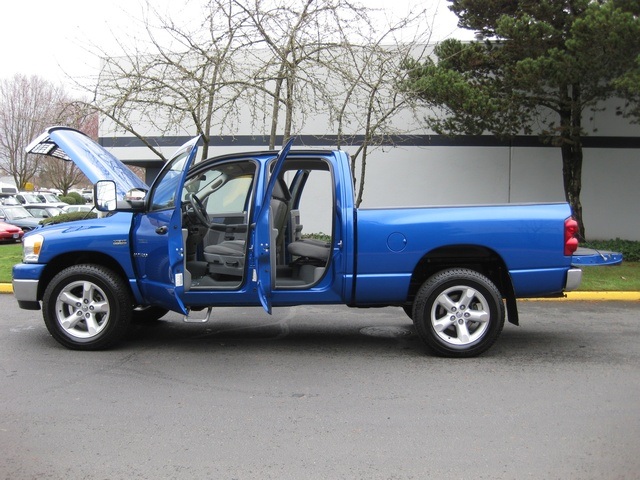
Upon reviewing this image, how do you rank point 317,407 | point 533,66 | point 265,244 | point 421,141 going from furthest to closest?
1. point 421,141
2. point 533,66
3. point 265,244
4. point 317,407

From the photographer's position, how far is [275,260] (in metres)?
6.13

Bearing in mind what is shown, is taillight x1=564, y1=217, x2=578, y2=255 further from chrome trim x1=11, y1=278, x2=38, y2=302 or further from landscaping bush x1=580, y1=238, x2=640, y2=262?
landscaping bush x1=580, y1=238, x2=640, y2=262

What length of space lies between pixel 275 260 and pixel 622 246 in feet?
36.1

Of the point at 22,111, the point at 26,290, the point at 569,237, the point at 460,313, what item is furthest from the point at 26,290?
the point at 22,111

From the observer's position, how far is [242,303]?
6.05m

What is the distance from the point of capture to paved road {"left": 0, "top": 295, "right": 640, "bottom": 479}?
375cm

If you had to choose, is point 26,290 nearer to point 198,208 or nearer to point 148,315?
point 148,315

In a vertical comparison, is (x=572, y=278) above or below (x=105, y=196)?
below

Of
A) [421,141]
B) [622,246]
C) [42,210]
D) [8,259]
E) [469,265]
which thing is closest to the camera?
[469,265]

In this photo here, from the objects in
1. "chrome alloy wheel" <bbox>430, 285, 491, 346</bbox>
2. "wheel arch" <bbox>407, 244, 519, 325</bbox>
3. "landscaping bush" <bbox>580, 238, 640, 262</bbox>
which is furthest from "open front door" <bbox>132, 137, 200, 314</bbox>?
"landscaping bush" <bbox>580, 238, 640, 262</bbox>

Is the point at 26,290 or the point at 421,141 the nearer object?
the point at 26,290

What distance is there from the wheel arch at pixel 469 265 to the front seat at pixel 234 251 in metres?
1.50

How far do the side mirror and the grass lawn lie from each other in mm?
6007

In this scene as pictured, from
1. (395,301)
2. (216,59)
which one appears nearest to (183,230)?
(395,301)
